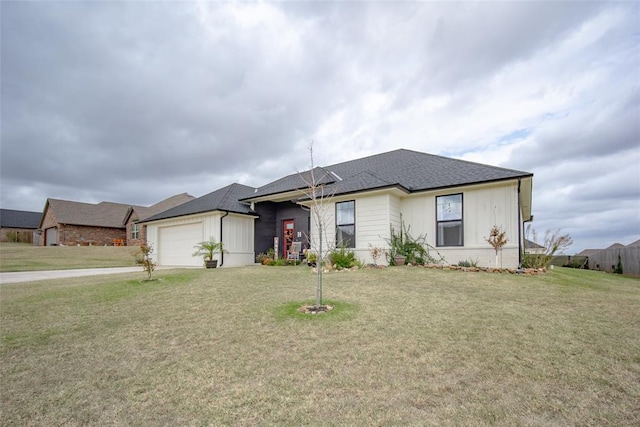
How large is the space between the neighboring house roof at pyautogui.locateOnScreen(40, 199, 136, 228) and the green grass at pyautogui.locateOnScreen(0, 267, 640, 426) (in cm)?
3018

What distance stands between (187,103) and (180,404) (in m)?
15.4

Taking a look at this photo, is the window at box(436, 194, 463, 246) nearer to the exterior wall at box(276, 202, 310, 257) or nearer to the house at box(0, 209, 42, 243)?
the exterior wall at box(276, 202, 310, 257)

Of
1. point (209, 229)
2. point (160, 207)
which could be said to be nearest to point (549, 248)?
point (209, 229)

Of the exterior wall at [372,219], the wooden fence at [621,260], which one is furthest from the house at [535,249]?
the exterior wall at [372,219]

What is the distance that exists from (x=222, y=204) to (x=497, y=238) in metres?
12.7

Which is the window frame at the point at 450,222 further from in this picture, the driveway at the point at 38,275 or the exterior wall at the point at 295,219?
the driveway at the point at 38,275

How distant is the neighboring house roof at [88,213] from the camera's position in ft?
98.1

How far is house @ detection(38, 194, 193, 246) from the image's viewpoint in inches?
1164

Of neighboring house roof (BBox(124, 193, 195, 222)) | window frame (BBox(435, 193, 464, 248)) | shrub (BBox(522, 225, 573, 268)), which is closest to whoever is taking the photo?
shrub (BBox(522, 225, 573, 268))

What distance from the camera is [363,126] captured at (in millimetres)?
16594

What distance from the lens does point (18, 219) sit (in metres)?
39.5

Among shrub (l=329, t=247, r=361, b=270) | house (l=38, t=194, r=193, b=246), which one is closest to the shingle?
house (l=38, t=194, r=193, b=246)

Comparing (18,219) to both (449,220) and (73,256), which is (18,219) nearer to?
(73,256)

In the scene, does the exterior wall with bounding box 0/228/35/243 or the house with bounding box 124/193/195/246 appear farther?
the exterior wall with bounding box 0/228/35/243
